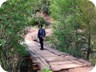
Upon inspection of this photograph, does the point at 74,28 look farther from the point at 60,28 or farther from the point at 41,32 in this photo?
the point at 41,32

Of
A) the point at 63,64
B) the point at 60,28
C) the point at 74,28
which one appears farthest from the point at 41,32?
the point at 60,28

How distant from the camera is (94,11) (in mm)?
15672

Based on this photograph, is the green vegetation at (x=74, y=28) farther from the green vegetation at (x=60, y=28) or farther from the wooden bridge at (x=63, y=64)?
the wooden bridge at (x=63, y=64)

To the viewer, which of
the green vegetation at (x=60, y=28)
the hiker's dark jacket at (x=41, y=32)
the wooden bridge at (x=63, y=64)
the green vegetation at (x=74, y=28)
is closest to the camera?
the wooden bridge at (x=63, y=64)

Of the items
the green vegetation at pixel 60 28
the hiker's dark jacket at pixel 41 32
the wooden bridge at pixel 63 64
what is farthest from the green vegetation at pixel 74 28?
the wooden bridge at pixel 63 64

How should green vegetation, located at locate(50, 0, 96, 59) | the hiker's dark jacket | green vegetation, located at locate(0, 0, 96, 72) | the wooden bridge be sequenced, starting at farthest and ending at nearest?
green vegetation, located at locate(50, 0, 96, 59) < the hiker's dark jacket < green vegetation, located at locate(0, 0, 96, 72) < the wooden bridge

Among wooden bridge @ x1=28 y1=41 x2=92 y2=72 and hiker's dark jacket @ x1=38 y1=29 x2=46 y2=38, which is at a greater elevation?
hiker's dark jacket @ x1=38 y1=29 x2=46 y2=38

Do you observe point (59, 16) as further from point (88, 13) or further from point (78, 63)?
point (78, 63)

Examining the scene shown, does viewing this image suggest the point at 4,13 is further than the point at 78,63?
No

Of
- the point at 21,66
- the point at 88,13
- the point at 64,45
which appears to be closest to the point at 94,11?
the point at 88,13

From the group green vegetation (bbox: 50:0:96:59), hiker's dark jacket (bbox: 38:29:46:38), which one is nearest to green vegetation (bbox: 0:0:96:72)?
green vegetation (bbox: 50:0:96:59)

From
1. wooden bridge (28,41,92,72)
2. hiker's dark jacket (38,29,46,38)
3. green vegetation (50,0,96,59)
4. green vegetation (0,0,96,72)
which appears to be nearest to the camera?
wooden bridge (28,41,92,72)

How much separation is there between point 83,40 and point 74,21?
137 centimetres

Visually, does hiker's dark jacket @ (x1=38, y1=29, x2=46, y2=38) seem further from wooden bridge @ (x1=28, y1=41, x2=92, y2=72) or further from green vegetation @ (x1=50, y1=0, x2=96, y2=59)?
green vegetation @ (x1=50, y1=0, x2=96, y2=59)
